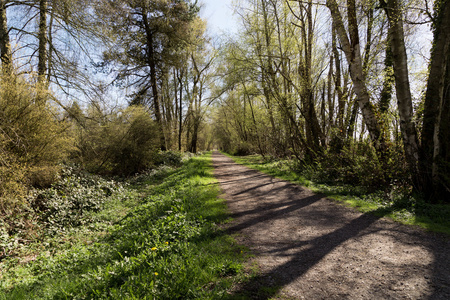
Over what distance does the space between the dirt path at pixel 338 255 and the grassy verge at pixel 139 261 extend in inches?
17.8

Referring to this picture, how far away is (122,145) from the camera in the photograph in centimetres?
1175

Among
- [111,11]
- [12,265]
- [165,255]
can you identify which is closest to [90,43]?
[111,11]

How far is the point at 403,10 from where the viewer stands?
5488 mm

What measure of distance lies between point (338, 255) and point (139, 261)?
293cm

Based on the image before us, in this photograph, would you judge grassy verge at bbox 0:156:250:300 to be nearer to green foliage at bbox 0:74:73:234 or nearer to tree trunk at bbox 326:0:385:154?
green foliage at bbox 0:74:73:234

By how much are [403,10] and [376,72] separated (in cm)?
267

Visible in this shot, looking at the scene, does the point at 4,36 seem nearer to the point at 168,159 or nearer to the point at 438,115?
the point at 168,159

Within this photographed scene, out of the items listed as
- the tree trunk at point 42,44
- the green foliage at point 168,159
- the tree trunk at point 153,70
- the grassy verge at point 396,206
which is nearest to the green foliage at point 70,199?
the tree trunk at point 42,44

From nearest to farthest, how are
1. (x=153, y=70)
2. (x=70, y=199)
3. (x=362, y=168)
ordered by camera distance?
1. (x=70, y=199)
2. (x=362, y=168)
3. (x=153, y=70)

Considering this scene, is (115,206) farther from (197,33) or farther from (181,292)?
(197,33)

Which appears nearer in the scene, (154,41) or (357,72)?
(357,72)

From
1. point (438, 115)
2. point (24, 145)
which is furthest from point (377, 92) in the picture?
point (24, 145)

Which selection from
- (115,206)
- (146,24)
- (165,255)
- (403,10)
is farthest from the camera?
(146,24)

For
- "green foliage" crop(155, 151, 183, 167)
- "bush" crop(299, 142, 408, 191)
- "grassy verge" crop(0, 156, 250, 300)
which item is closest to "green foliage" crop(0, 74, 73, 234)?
"grassy verge" crop(0, 156, 250, 300)
